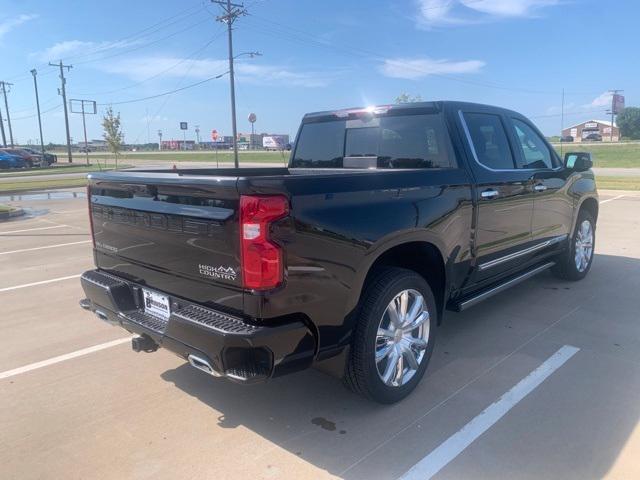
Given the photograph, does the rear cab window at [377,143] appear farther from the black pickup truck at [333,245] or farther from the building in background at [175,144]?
the building in background at [175,144]

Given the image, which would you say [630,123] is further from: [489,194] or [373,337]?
[373,337]

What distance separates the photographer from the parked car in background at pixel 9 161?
39625mm

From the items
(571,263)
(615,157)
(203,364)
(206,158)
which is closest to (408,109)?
(203,364)

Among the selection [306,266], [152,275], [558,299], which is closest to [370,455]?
[306,266]

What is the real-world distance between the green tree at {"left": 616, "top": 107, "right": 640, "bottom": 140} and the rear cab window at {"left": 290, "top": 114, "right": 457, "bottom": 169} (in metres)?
126

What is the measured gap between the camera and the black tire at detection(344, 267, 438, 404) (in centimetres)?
299

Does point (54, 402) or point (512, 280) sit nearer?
point (54, 402)

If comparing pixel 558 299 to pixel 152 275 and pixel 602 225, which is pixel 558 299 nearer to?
pixel 152 275

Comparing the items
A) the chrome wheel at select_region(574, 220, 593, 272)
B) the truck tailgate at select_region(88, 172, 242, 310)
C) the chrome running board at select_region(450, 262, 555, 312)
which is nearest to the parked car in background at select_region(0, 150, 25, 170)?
the truck tailgate at select_region(88, 172, 242, 310)

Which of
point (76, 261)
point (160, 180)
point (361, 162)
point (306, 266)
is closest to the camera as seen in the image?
point (306, 266)

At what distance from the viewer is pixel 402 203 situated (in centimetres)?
318

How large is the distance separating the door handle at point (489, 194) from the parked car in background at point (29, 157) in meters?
45.7

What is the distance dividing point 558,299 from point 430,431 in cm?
311

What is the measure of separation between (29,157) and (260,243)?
46763mm
